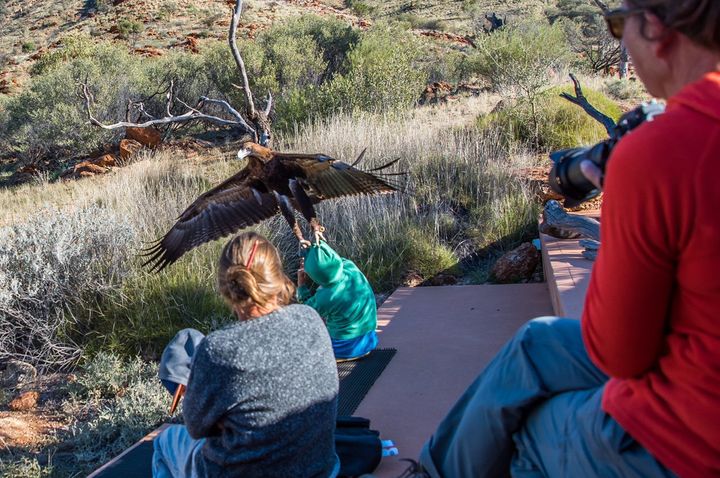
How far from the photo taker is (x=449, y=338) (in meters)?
4.56

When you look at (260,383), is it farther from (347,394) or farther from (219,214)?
(219,214)

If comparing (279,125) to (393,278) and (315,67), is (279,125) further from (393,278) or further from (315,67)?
(393,278)

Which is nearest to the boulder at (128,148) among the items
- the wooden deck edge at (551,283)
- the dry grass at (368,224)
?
the dry grass at (368,224)

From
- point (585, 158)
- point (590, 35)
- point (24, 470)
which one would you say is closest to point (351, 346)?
point (24, 470)

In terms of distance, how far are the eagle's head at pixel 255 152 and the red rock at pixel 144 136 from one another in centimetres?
1109

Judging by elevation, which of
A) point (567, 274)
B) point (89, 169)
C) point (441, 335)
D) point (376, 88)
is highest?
point (567, 274)

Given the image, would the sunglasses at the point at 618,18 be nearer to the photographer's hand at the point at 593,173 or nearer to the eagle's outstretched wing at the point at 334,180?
the photographer's hand at the point at 593,173

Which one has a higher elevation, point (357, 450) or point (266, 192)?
point (266, 192)

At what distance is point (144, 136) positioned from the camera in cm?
1512

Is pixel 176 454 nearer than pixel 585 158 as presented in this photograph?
No

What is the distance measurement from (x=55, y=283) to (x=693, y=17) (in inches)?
214

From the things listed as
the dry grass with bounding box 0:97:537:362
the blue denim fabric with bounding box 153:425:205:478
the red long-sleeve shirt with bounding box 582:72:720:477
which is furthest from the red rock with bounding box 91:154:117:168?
the red long-sleeve shirt with bounding box 582:72:720:477

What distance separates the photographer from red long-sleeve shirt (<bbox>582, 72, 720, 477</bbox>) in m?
1.11

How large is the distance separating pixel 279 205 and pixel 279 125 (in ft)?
24.6
